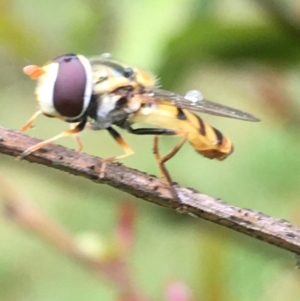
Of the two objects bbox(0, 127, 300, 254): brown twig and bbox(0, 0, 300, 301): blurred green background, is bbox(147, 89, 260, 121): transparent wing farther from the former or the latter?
bbox(0, 127, 300, 254): brown twig

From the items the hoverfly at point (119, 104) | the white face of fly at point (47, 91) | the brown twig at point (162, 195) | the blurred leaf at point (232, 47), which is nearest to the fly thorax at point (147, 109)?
the hoverfly at point (119, 104)

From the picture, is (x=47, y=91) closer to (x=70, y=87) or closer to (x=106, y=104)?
(x=70, y=87)

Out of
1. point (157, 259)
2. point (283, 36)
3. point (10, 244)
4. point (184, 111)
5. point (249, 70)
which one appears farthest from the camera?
point (10, 244)

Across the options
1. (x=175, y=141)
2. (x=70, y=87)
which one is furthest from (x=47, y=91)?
(x=175, y=141)

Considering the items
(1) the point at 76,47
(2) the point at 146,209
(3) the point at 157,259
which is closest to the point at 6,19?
(1) the point at 76,47

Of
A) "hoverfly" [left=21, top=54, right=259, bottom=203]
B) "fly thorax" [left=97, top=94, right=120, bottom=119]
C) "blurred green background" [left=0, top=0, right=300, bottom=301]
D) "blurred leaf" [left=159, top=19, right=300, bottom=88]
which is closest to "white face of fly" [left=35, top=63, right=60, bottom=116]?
"hoverfly" [left=21, top=54, right=259, bottom=203]

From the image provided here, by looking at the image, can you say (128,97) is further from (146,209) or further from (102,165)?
(146,209)
